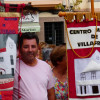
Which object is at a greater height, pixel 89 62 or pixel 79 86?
pixel 89 62

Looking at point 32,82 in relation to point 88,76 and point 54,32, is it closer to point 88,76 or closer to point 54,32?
point 88,76

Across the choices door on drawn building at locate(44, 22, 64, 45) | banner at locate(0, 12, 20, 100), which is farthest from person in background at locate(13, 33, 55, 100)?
door on drawn building at locate(44, 22, 64, 45)

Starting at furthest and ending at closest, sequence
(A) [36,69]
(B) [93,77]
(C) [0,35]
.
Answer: (B) [93,77]
(A) [36,69]
(C) [0,35]

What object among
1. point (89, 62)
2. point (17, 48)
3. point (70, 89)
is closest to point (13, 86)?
point (17, 48)

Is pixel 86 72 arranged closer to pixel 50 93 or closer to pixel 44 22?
pixel 50 93

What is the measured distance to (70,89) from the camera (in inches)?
139

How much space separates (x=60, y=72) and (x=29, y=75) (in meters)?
0.58

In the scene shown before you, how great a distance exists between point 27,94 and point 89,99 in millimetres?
776

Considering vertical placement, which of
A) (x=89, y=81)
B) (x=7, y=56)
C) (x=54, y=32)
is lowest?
(x=54, y=32)

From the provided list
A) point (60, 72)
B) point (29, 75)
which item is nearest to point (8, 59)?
point (29, 75)

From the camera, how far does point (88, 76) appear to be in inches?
139

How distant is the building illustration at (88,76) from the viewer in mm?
3520

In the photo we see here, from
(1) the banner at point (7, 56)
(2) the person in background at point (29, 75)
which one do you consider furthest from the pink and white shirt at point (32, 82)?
(1) the banner at point (7, 56)

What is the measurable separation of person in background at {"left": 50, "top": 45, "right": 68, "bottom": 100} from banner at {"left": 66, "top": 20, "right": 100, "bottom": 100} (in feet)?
0.35
